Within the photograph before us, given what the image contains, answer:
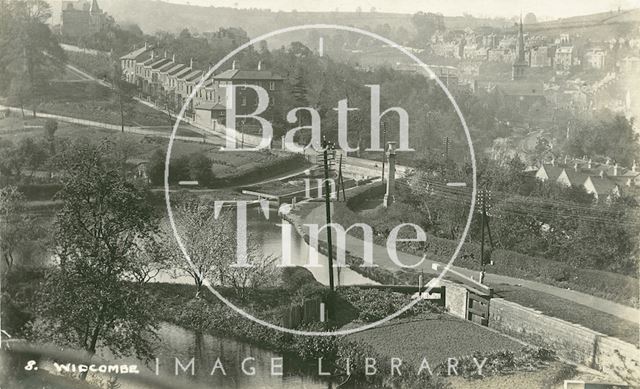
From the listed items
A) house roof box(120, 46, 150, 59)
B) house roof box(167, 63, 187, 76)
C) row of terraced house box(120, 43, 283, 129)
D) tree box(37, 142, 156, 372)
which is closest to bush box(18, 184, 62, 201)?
tree box(37, 142, 156, 372)

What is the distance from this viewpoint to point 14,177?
17000 millimetres

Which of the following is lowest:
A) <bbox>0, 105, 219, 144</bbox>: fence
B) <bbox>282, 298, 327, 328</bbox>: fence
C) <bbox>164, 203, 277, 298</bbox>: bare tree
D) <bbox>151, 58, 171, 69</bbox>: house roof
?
<bbox>282, 298, 327, 328</bbox>: fence

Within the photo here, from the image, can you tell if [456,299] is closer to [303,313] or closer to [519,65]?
[303,313]

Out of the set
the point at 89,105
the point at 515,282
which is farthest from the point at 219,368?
the point at 89,105

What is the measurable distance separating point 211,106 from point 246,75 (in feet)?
15.0

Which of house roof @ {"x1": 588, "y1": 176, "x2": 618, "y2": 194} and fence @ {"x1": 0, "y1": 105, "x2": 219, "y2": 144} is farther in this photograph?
house roof @ {"x1": 588, "y1": 176, "x2": 618, "y2": 194}

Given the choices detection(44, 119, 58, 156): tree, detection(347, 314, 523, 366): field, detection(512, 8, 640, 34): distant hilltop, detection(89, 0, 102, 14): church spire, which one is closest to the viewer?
detection(347, 314, 523, 366): field

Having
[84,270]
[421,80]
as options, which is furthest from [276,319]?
[421,80]

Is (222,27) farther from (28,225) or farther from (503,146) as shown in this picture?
(28,225)

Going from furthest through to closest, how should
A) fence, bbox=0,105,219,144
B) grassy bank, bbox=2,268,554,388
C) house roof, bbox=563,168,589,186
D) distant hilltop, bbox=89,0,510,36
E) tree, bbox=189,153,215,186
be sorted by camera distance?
distant hilltop, bbox=89,0,510,36, house roof, bbox=563,168,589,186, tree, bbox=189,153,215,186, fence, bbox=0,105,219,144, grassy bank, bbox=2,268,554,388

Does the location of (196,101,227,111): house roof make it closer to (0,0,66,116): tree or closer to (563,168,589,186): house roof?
(0,0,66,116): tree

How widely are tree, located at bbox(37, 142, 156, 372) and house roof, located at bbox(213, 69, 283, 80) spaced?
1514 centimetres

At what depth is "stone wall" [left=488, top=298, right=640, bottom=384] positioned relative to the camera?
38.7ft

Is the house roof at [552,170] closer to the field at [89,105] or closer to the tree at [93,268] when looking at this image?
the field at [89,105]
